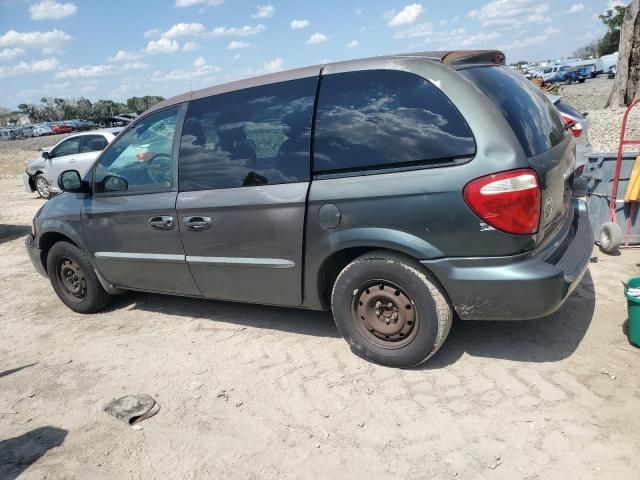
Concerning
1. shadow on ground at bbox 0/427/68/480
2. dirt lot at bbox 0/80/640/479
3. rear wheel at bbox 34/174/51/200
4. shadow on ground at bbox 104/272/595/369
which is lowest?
shadow on ground at bbox 0/427/68/480

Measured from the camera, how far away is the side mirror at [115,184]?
4336 mm

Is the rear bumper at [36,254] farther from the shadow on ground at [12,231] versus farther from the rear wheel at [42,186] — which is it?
the rear wheel at [42,186]

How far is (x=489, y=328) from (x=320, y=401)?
1.44 metres

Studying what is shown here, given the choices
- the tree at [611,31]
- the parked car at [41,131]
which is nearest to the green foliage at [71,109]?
the parked car at [41,131]

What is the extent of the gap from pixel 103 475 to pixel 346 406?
1.42 meters

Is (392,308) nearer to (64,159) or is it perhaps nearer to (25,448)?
(25,448)

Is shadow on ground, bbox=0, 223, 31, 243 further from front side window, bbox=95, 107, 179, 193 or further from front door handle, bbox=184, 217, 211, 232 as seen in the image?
front door handle, bbox=184, 217, 211, 232

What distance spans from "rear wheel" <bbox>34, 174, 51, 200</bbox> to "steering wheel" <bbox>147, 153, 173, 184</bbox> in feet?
36.3

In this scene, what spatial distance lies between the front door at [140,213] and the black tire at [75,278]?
293 mm

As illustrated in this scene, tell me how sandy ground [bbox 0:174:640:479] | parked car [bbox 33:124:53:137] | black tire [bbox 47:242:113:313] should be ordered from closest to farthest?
sandy ground [bbox 0:174:640:479]
black tire [bbox 47:242:113:313]
parked car [bbox 33:124:53:137]

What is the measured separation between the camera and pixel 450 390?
312 cm

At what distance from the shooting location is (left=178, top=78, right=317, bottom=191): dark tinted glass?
11.3 ft

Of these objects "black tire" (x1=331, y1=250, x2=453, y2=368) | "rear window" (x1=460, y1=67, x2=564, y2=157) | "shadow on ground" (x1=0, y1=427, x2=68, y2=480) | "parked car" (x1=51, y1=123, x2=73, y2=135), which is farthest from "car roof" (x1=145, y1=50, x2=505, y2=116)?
"parked car" (x1=51, y1=123, x2=73, y2=135)

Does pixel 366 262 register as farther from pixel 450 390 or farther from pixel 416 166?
pixel 450 390
